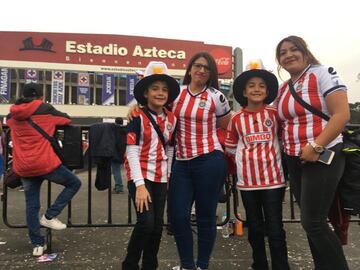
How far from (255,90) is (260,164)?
1.95ft

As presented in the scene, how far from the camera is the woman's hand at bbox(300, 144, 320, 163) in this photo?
2.53m

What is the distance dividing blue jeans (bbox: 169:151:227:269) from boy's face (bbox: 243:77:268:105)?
508 millimetres

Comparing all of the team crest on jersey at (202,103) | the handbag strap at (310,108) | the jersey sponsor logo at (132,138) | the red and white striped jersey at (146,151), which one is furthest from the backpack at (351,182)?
the jersey sponsor logo at (132,138)

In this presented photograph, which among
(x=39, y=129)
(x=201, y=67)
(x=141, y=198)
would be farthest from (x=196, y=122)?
(x=39, y=129)

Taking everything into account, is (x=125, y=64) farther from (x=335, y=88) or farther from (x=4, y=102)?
(x=335, y=88)

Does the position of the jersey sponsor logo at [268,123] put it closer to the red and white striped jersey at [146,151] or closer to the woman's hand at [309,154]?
the woman's hand at [309,154]

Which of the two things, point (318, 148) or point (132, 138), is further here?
point (132, 138)

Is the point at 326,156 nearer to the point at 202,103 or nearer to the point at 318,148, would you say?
the point at 318,148

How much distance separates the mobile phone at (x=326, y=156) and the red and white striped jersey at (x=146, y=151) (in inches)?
45.5

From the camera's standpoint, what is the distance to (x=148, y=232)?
9.09ft

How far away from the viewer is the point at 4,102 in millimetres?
28172

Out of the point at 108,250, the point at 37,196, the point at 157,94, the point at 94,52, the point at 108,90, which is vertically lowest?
the point at 108,250

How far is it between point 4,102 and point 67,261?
27.7 m

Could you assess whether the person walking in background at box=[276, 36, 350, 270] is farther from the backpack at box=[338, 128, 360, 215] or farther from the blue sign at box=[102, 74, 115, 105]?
the blue sign at box=[102, 74, 115, 105]
